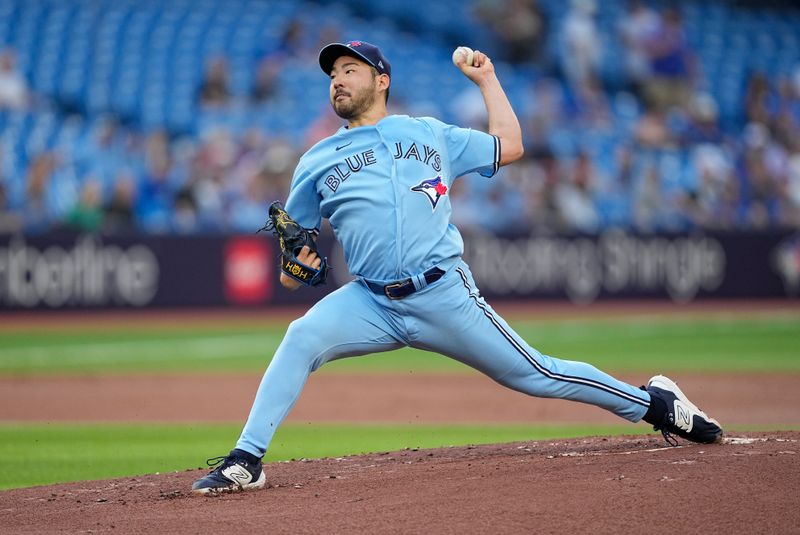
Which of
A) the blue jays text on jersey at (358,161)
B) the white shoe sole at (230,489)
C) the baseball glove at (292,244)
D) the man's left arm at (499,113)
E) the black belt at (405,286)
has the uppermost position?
the man's left arm at (499,113)

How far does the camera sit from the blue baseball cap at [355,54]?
5.32m

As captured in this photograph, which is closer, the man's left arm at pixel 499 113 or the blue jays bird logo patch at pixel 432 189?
the blue jays bird logo patch at pixel 432 189

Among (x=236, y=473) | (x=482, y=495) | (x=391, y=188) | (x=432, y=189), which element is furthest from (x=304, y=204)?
(x=482, y=495)

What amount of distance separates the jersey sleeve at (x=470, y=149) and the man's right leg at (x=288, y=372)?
81 cm

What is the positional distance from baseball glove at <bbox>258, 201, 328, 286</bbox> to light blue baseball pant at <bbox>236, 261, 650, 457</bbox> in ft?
0.50

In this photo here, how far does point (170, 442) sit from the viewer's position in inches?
330

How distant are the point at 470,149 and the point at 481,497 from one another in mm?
1614

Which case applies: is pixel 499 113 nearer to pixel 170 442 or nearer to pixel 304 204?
pixel 304 204

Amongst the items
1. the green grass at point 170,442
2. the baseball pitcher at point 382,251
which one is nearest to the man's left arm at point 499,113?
the baseball pitcher at point 382,251

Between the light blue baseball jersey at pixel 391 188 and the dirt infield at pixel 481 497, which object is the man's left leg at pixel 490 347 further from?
the dirt infield at pixel 481 497

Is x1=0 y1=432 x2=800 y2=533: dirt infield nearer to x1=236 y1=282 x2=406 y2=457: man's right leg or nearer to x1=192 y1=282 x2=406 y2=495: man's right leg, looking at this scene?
x1=192 y1=282 x2=406 y2=495: man's right leg

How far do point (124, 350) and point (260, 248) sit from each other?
3.37 meters

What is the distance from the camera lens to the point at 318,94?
1895 cm

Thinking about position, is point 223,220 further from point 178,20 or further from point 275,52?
point 178,20
